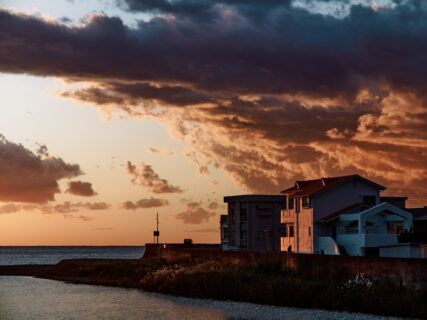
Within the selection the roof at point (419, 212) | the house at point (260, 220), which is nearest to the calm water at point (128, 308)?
the house at point (260, 220)

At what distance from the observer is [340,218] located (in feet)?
231

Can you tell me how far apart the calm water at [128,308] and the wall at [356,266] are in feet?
14.0

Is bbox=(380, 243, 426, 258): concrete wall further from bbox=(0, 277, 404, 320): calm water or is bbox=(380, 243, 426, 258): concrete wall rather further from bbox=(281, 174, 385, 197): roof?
bbox=(0, 277, 404, 320): calm water

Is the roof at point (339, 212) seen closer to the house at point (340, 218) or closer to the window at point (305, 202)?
the house at point (340, 218)

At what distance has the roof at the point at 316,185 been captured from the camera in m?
74.2

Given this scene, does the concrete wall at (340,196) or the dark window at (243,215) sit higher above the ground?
the concrete wall at (340,196)

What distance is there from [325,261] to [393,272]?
7.19m

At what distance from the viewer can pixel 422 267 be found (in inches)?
1569

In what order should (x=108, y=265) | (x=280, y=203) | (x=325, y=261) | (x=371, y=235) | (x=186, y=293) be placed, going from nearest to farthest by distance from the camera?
(x=325, y=261) → (x=186, y=293) → (x=371, y=235) → (x=108, y=265) → (x=280, y=203)

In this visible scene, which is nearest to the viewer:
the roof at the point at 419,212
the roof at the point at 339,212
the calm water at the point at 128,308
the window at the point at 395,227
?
the calm water at the point at 128,308

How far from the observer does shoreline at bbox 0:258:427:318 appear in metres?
39.3

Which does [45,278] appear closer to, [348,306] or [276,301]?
Answer: [276,301]

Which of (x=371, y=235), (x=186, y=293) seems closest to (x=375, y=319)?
(x=186, y=293)

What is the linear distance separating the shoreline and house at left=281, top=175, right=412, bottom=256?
1481 cm
